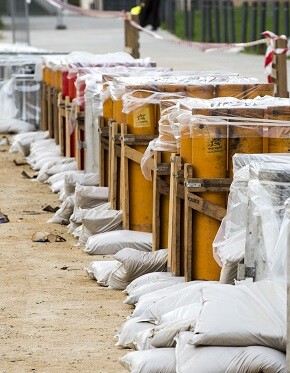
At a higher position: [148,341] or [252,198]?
[252,198]

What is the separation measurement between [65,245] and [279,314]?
4.95 m

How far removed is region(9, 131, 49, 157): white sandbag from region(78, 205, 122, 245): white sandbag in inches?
286

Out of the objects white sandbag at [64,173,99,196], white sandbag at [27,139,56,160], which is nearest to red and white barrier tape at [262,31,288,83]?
white sandbag at [27,139,56,160]

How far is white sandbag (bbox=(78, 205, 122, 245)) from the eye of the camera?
1156 centimetres

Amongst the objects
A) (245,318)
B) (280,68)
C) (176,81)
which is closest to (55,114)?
(280,68)

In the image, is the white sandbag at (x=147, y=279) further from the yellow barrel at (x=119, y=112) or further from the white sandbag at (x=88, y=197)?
the white sandbag at (x=88, y=197)

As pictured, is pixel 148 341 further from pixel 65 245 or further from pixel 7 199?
pixel 7 199

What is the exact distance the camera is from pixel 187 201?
9.15m

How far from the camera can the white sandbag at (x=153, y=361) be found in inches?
283

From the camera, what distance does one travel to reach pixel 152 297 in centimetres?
873

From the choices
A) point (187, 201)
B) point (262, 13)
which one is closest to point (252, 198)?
point (187, 201)

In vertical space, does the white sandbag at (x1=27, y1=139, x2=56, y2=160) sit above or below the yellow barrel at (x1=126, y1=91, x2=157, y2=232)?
below

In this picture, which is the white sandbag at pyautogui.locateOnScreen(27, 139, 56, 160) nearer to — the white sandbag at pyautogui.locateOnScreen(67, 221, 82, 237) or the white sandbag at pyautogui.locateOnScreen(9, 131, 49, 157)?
the white sandbag at pyautogui.locateOnScreen(9, 131, 49, 157)

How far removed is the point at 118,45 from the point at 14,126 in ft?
57.4
